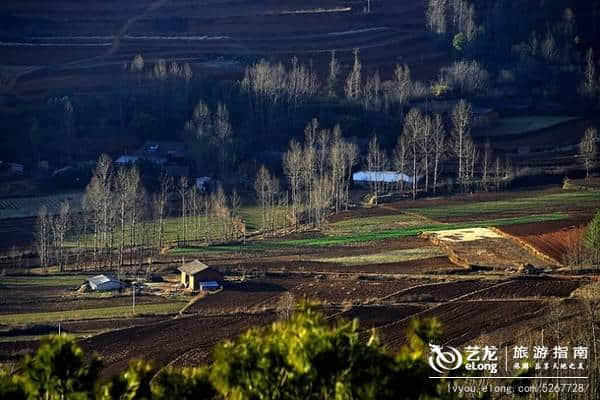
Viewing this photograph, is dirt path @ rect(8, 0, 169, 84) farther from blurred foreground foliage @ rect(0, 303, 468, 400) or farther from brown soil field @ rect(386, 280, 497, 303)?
blurred foreground foliage @ rect(0, 303, 468, 400)

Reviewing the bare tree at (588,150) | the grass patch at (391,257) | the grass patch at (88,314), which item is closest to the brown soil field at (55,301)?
Answer: the grass patch at (88,314)

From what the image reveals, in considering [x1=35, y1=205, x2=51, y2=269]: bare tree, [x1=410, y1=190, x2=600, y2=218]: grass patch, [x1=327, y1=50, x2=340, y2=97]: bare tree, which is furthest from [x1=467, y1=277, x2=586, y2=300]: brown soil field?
[x1=327, y1=50, x2=340, y2=97]: bare tree

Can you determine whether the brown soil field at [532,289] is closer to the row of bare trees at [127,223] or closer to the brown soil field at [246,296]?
the brown soil field at [246,296]

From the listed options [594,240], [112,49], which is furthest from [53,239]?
[112,49]

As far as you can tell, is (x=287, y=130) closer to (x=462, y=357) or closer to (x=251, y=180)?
(x=251, y=180)

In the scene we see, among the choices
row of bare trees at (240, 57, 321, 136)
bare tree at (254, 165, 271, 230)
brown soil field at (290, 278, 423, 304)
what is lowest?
brown soil field at (290, 278, 423, 304)
